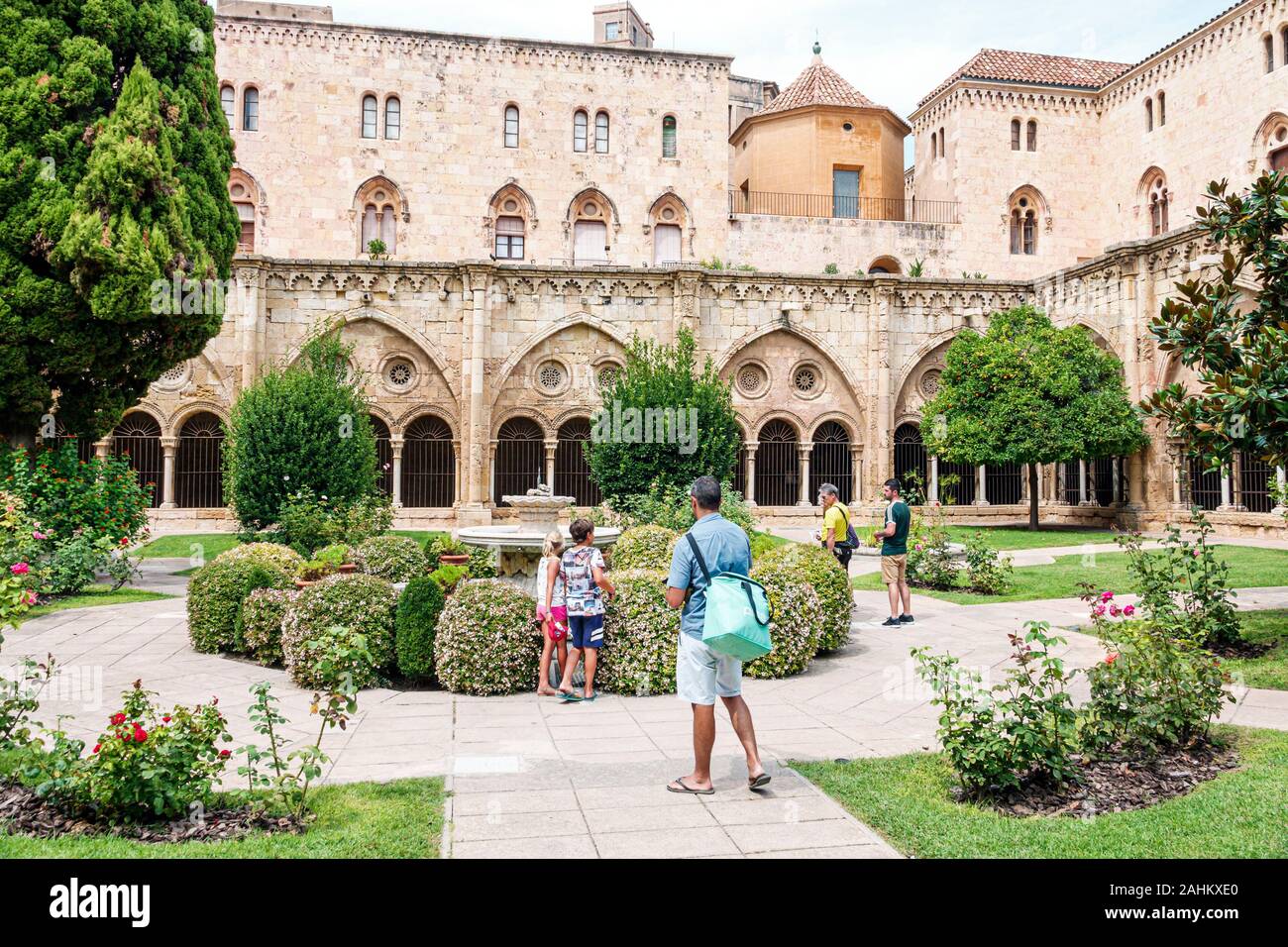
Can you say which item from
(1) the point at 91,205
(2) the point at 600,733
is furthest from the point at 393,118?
(2) the point at 600,733

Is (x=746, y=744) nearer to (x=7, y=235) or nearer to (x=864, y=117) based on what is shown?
(x=7, y=235)

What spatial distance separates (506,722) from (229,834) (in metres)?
2.71

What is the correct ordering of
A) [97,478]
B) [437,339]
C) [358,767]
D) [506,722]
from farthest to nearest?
1. [437,339]
2. [97,478]
3. [506,722]
4. [358,767]

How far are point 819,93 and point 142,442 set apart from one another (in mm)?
28018

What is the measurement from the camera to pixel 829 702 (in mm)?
7598

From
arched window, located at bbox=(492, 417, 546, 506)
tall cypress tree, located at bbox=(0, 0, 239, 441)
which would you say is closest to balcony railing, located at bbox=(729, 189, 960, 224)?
arched window, located at bbox=(492, 417, 546, 506)

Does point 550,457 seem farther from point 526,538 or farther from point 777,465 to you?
point 526,538

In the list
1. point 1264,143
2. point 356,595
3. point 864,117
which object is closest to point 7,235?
point 356,595

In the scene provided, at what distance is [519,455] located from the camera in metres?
25.2

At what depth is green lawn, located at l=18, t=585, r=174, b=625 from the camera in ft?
38.7

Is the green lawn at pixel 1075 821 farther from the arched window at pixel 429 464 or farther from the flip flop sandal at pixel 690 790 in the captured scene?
the arched window at pixel 429 464

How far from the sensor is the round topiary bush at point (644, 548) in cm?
1119

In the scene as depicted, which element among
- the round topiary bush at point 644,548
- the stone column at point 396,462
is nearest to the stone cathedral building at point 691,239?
the stone column at point 396,462

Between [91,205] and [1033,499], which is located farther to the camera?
[1033,499]
